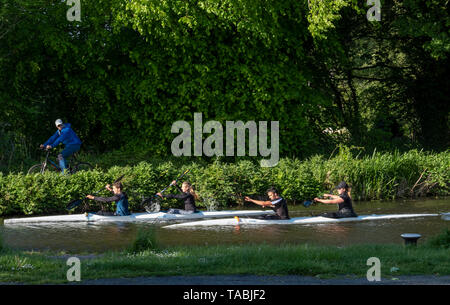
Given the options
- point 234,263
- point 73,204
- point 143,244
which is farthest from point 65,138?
point 234,263

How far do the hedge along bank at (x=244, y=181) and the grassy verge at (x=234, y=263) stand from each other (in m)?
5.68

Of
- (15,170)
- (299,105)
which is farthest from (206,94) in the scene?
(15,170)

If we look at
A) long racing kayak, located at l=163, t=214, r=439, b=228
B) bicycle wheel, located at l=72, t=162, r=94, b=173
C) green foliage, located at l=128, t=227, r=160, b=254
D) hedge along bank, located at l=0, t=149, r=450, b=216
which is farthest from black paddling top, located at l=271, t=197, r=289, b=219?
bicycle wheel, located at l=72, t=162, r=94, b=173

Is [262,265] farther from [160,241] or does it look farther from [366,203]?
[366,203]

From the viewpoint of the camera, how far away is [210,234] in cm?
1304

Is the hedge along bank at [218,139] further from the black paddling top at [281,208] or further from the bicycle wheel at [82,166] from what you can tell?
the black paddling top at [281,208]

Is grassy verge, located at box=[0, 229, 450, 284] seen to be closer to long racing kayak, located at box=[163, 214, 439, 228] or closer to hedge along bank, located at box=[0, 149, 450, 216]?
long racing kayak, located at box=[163, 214, 439, 228]

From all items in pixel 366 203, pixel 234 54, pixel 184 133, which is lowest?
pixel 366 203

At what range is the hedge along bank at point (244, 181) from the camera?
15602 mm

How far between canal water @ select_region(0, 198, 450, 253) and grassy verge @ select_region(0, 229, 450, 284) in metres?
1.82

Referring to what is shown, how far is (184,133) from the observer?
21.4m

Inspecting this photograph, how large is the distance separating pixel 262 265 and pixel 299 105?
13907 millimetres

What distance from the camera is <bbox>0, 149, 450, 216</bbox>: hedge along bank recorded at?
15602 mm

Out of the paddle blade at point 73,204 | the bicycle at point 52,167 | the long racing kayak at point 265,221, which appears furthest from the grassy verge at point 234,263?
the bicycle at point 52,167
